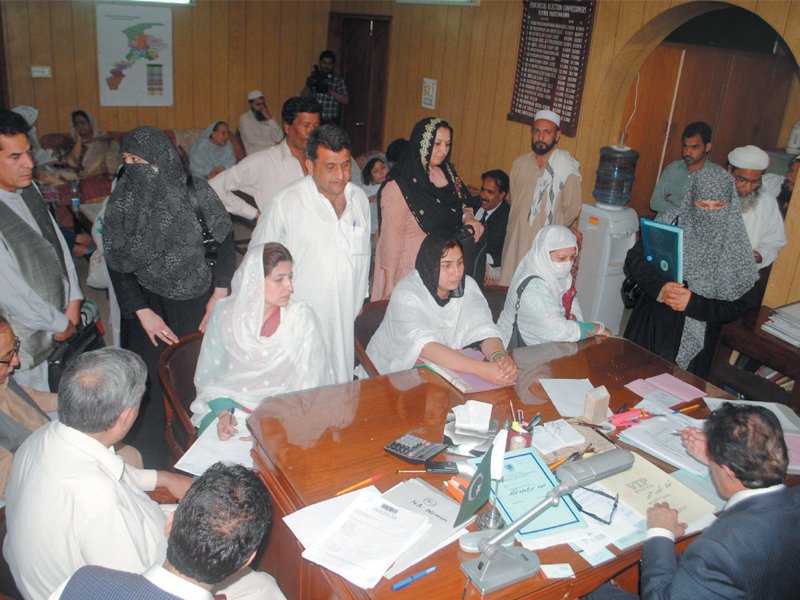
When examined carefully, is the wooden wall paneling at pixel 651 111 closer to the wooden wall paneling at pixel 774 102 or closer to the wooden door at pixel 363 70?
the wooden wall paneling at pixel 774 102

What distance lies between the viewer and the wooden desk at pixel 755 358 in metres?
3.23

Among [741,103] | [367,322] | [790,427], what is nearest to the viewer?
[790,427]

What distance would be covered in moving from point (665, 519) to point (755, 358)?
1.91 m

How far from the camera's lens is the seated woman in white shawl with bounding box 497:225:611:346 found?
302 centimetres

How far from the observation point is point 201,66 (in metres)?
7.69

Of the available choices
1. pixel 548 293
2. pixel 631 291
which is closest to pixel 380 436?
pixel 548 293

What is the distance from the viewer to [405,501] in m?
1.88

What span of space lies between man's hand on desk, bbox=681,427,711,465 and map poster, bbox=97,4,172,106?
702 centimetres

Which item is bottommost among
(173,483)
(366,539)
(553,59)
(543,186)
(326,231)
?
(173,483)

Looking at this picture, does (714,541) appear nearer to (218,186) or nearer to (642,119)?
(218,186)

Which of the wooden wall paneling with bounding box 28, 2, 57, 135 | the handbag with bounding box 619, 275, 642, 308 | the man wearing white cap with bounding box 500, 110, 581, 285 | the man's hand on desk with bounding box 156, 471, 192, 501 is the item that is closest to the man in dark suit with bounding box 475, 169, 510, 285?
the man wearing white cap with bounding box 500, 110, 581, 285

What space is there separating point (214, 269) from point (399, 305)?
33.1 inches

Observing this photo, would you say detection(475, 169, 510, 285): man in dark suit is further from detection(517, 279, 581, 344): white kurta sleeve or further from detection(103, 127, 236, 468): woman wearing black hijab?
detection(103, 127, 236, 468): woman wearing black hijab

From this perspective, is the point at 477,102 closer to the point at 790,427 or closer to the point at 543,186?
the point at 543,186
